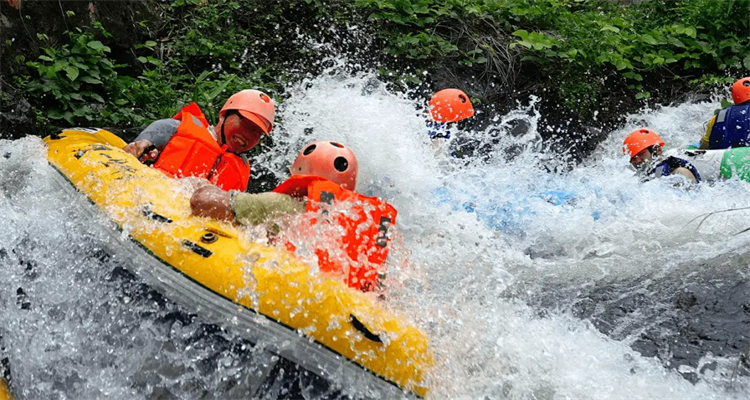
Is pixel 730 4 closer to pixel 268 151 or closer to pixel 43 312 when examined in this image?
pixel 268 151

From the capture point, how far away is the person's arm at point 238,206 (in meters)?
3.34

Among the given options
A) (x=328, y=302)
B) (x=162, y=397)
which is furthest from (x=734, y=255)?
(x=162, y=397)

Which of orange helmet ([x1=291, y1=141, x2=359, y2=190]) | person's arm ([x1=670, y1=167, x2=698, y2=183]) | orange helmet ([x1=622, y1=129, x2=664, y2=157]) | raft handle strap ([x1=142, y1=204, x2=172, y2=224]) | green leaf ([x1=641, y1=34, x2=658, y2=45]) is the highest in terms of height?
orange helmet ([x1=291, y1=141, x2=359, y2=190])

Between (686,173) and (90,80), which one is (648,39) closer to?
(686,173)

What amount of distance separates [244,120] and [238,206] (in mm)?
1451

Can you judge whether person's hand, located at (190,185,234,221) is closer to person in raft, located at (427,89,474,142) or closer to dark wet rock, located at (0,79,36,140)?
dark wet rock, located at (0,79,36,140)

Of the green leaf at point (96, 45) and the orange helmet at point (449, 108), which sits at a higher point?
the orange helmet at point (449, 108)

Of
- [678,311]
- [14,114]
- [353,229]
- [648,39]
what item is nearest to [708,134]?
[648,39]

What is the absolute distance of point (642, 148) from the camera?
6.85m

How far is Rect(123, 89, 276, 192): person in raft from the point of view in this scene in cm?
442

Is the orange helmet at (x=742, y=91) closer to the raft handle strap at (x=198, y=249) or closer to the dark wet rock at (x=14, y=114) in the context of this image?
the raft handle strap at (x=198, y=249)

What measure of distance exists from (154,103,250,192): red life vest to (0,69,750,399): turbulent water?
783 millimetres

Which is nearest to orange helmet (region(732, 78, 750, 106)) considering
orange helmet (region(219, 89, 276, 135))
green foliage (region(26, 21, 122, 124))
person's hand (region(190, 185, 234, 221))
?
orange helmet (region(219, 89, 276, 135))

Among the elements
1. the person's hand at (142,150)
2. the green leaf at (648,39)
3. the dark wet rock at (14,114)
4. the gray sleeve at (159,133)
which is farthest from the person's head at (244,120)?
the green leaf at (648,39)
